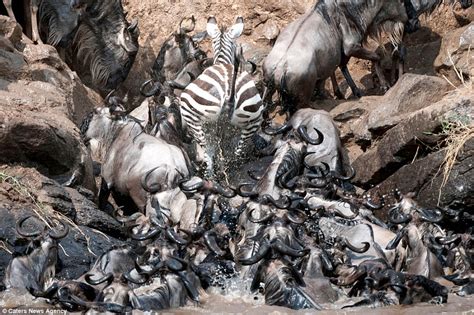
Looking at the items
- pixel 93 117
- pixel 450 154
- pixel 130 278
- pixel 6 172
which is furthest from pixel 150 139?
pixel 130 278

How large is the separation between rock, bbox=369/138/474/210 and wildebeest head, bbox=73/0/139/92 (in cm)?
Result: 477

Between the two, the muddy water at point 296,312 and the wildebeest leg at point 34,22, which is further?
the wildebeest leg at point 34,22

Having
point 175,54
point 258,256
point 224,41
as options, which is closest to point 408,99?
point 224,41

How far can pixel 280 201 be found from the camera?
39.7 ft

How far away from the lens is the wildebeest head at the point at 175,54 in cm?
1753

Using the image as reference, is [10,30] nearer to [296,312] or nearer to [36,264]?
[36,264]

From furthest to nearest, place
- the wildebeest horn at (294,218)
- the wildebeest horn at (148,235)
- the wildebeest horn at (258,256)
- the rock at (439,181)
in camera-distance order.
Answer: the rock at (439,181)
the wildebeest horn at (294,218)
the wildebeest horn at (148,235)
the wildebeest horn at (258,256)

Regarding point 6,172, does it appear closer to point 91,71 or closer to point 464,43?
point 91,71

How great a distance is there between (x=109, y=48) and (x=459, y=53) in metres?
4.31

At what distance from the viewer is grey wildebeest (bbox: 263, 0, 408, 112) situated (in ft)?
53.0

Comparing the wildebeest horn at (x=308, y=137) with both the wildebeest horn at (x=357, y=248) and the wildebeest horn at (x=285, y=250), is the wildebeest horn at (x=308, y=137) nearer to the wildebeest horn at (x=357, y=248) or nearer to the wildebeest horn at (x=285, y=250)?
the wildebeest horn at (x=357, y=248)

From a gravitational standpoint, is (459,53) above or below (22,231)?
below

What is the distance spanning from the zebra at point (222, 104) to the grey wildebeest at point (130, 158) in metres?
0.65

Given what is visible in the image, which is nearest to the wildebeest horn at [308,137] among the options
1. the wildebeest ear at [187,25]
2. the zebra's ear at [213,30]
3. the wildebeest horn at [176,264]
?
the zebra's ear at [213,30]
